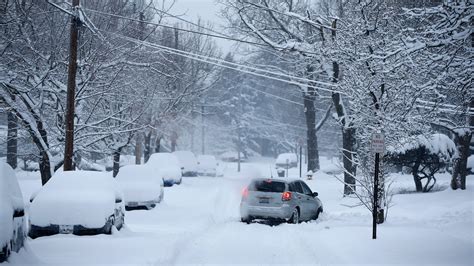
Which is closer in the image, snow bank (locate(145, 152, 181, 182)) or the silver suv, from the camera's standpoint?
the silver suv

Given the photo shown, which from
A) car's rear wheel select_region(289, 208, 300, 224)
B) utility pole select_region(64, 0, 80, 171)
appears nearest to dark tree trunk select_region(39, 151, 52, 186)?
utility pole select_region(64, 0, 80, 171)

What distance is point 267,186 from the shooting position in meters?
18.3

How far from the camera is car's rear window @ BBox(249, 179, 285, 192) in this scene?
59.6ft

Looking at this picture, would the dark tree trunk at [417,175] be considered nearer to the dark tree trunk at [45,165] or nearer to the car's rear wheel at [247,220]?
the car's rear wheel at [247,220]

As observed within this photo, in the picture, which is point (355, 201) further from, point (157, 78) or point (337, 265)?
point (337, 265)

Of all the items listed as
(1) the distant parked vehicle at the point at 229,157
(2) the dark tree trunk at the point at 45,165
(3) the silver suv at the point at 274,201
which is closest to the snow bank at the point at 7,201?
(3) the silver suv at the point at 274,201

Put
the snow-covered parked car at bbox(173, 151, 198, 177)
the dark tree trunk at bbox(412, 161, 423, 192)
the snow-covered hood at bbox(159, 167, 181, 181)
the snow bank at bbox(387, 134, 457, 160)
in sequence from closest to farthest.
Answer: the snow bank at bbox(387, 134, 457, 160) < the dark tree trunk at bbox(412, 161, 423, 192) < the snow-covered hood at bbox(159, 167, 181, 181) < the snow-covered parked car at bbox(173, 151, 198, 177)

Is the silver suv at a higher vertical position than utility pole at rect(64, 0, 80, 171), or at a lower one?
lower

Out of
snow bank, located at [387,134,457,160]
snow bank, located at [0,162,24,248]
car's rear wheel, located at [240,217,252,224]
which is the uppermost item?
snow bank, located at [387,134,457,160]

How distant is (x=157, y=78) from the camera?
90.8ft

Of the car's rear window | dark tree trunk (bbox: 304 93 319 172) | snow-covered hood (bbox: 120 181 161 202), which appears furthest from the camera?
dark tree trunk (bbox: 304 93 319 172)

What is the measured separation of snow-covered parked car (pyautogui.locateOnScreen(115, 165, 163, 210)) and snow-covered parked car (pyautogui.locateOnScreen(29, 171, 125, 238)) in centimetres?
854

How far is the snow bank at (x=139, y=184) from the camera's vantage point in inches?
853

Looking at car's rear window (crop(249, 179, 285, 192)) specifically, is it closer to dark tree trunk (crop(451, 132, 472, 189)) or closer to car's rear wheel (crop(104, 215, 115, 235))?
car's rear wheel (crop(104, 215, 115, 235))
